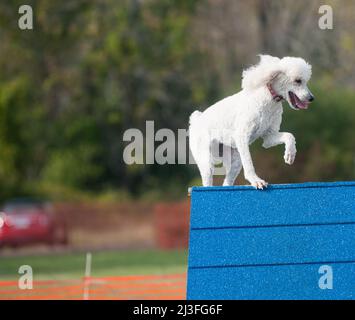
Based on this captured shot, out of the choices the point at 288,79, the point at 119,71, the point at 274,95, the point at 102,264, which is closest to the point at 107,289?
the point at 102,264

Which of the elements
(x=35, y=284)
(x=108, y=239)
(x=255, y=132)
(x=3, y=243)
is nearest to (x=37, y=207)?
(x=3, y=243)

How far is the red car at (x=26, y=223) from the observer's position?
30.7m

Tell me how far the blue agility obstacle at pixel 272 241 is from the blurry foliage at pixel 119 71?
29.5 metres

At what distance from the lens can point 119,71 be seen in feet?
140

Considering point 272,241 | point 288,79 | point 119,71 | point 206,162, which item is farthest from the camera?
point 119,71

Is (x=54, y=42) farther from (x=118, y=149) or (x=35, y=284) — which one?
(x=35, y=284)

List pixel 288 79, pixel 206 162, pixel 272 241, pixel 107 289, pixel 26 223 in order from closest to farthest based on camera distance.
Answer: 1. pixel 272 241
2. pixel 288 79
3. pixel 206 162
4. pixel 107 289
5. pixel 26 223

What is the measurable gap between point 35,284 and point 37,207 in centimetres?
1331

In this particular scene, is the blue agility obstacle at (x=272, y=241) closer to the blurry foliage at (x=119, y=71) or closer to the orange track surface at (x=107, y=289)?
the orange track surface at (x=107, y=289)

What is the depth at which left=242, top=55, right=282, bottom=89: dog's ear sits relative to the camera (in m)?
9.40

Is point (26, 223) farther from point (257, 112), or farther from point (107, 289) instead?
point (257, 112)

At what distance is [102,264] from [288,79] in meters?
15.6

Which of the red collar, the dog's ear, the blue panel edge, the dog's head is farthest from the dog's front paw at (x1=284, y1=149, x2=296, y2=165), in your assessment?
the dog's ear

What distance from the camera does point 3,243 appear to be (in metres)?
31.5
